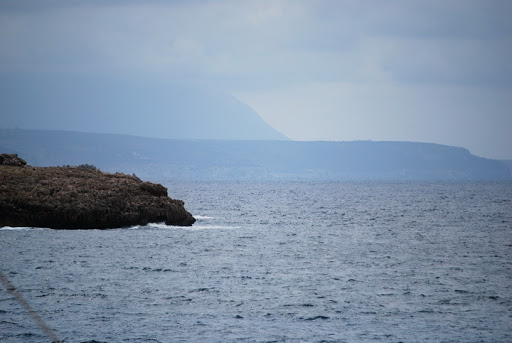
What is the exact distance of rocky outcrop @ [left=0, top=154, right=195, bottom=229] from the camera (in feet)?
203

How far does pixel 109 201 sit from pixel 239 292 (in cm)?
2891

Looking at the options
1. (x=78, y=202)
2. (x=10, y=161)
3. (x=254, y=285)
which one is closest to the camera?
(x=254, y=285)

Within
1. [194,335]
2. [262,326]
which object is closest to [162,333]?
[194,335]

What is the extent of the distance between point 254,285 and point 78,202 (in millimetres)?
27532

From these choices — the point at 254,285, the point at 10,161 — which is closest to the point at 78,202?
the point at 10,161

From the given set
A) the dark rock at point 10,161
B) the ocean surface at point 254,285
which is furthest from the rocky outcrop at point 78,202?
the dark rock at point 10,161

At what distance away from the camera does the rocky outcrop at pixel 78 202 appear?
61.9m

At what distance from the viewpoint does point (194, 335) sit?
2769cm

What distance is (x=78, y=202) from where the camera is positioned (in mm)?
62406

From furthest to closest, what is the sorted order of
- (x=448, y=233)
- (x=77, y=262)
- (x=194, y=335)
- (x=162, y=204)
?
(x=448, y=233) → (x=162, y=204) → (x=77, y=262) → (x=194, y=335)

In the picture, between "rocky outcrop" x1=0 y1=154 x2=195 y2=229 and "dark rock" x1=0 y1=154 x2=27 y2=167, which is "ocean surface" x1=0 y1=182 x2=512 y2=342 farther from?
"dark rock" x1=0 y1=154 x2=27 y2=167

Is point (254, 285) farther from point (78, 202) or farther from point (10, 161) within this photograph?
point (10, 161)

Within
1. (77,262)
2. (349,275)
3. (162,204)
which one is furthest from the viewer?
(162,204)

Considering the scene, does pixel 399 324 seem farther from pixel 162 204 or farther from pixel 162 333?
pixel 162 204
